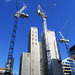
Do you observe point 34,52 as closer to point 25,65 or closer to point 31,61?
point 31,61

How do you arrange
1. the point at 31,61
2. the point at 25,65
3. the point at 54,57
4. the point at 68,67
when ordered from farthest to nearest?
1. the point at 54,57
2. the point at 31,61
3. the point at 25,65
4. the point at 68,67

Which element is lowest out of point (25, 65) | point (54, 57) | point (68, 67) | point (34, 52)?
point (68, 67)

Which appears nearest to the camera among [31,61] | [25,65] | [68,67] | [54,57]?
[68,67]

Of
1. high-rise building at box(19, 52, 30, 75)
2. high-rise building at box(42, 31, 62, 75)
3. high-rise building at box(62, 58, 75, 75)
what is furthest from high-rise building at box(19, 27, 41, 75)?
high-rise building at box(62, 58, 75, 75)

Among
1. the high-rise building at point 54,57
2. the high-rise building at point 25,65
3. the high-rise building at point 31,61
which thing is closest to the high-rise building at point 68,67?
the high-rise building at point 54,57

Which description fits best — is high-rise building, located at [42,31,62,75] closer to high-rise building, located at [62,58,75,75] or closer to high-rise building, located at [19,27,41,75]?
high-rise building, located at [62,58,75,75]

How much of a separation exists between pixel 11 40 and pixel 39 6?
219ft

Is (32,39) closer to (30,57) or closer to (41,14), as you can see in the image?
(30,57)

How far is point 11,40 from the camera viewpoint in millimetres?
81188

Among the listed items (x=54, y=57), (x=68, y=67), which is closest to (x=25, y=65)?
(x=54, y=57)

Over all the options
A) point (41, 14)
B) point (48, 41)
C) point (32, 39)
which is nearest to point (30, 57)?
point (32, 39)

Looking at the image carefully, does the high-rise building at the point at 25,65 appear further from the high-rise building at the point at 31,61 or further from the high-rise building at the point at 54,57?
the high-rise building at the point at 54,57

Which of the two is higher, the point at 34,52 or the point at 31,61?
the point at 34,52

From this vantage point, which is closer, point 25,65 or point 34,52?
point 25,65
